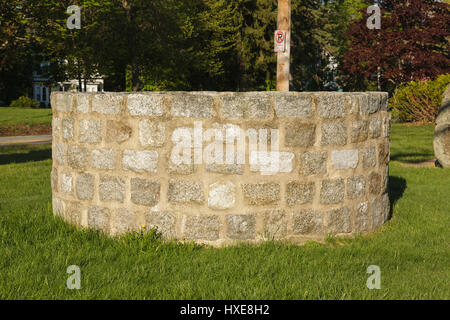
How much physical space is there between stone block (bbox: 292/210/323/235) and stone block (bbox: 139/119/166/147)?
1.54 m

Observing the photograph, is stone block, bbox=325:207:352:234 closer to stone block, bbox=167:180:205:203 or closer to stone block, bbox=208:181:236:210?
stone block, bbox=208:181:236:210

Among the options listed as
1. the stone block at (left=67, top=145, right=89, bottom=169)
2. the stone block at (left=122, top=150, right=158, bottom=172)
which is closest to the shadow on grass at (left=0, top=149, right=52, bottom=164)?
the stone block at (left=67, top=145, right=89, bottom=169)

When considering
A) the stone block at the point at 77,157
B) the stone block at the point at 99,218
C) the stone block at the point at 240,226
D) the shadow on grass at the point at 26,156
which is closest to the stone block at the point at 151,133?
the stone block at the point at 77,157

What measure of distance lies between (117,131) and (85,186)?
29.4 inches

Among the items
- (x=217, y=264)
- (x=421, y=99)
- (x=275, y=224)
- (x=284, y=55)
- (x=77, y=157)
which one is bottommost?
(x=217, y=264)

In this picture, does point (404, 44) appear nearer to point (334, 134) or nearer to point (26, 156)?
point (26, 156)

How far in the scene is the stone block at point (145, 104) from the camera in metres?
5.01

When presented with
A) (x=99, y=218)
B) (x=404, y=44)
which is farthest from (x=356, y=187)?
(x=404, y=44)

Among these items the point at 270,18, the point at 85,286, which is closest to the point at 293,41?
the point at 270,18

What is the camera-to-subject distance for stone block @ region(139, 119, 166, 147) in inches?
197

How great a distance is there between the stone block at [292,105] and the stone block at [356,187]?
2.97 ft

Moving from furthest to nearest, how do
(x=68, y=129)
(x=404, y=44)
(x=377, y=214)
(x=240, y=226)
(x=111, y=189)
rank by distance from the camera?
1. (x=404, y=44)
2. (x=377, y=214)
3. (x=68, y=129)
4. (x=111, y=189)
5. (x=240, y=226)

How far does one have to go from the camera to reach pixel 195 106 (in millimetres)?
4957
